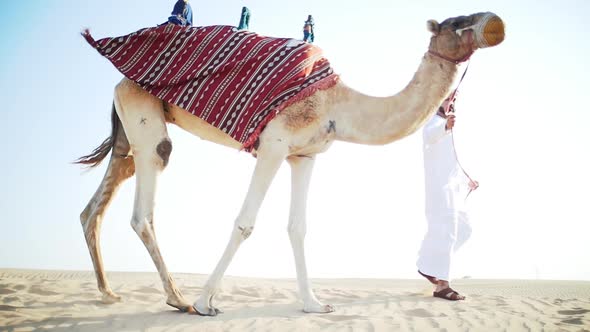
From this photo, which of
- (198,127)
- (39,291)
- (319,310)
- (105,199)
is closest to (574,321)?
(319,310)

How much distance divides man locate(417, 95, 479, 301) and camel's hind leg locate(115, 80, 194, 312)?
3.39 metres

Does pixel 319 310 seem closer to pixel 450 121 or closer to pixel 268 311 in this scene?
pixel 268 311

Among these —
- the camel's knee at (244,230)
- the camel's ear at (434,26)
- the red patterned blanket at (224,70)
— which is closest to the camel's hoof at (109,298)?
the camel's knee at (244,230)

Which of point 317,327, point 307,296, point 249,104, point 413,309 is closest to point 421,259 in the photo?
point 413,309

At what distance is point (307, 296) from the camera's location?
532 cm

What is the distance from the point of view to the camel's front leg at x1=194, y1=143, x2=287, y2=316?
4754 mm

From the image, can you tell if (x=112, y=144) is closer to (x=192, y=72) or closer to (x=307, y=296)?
(x=192, y=72)

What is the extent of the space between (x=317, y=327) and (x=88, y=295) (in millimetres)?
2779

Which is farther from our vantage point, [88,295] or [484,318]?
[88,295]

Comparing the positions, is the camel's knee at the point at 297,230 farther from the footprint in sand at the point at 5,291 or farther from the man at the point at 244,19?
the footprint in sand at the point at 5,291

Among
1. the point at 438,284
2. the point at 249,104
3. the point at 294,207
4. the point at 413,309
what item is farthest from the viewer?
the point at 438,284

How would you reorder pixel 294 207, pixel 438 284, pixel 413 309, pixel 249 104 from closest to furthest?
pixel 249 104
pixel 294 207
pixel 413 309
pixel 438 284

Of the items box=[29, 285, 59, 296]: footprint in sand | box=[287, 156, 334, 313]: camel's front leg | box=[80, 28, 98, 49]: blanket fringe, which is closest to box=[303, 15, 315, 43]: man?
box=[287, 156, 334, 313]: camel's front leg

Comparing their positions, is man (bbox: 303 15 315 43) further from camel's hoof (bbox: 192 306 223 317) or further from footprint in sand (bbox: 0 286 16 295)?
footprint in sand (bbox: 0 286 16 295)
